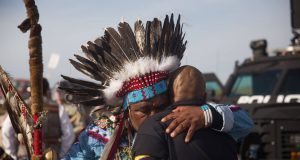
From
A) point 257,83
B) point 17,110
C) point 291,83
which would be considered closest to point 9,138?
point 17,110

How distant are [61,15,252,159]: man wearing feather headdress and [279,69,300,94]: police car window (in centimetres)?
559

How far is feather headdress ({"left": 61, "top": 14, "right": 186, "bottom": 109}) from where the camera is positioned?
3033mm

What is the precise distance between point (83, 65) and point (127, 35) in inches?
13.4

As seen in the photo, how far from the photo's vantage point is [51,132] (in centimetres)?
659

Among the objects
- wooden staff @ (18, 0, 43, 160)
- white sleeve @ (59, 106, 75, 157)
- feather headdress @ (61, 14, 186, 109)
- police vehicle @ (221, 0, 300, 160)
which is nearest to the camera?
wooden staff @ (18, 0, 43, 160)

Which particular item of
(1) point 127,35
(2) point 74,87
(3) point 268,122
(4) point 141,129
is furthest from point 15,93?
(3) point 268,122

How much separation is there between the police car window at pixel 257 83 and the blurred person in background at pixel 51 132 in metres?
3.37

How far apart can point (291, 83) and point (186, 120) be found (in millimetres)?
6384

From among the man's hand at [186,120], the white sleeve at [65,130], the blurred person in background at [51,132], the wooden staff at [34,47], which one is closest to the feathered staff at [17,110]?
the wooden staff at [34,47]

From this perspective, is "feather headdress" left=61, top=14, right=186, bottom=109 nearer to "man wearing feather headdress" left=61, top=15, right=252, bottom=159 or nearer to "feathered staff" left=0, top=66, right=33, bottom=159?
"man wearing feather headdress" left=61, top=15, right=252, bottom=159

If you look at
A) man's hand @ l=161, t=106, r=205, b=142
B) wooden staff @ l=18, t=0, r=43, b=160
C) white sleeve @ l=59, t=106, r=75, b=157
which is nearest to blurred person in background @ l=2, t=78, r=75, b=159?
white sleeve @ l=59, t=106, r=75, b=157

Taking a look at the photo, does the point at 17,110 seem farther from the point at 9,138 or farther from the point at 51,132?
the point at 51,132

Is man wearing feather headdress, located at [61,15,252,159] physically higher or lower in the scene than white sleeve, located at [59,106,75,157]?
higher

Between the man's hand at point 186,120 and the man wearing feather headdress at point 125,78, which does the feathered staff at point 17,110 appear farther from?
the man's hand at point 186,120
